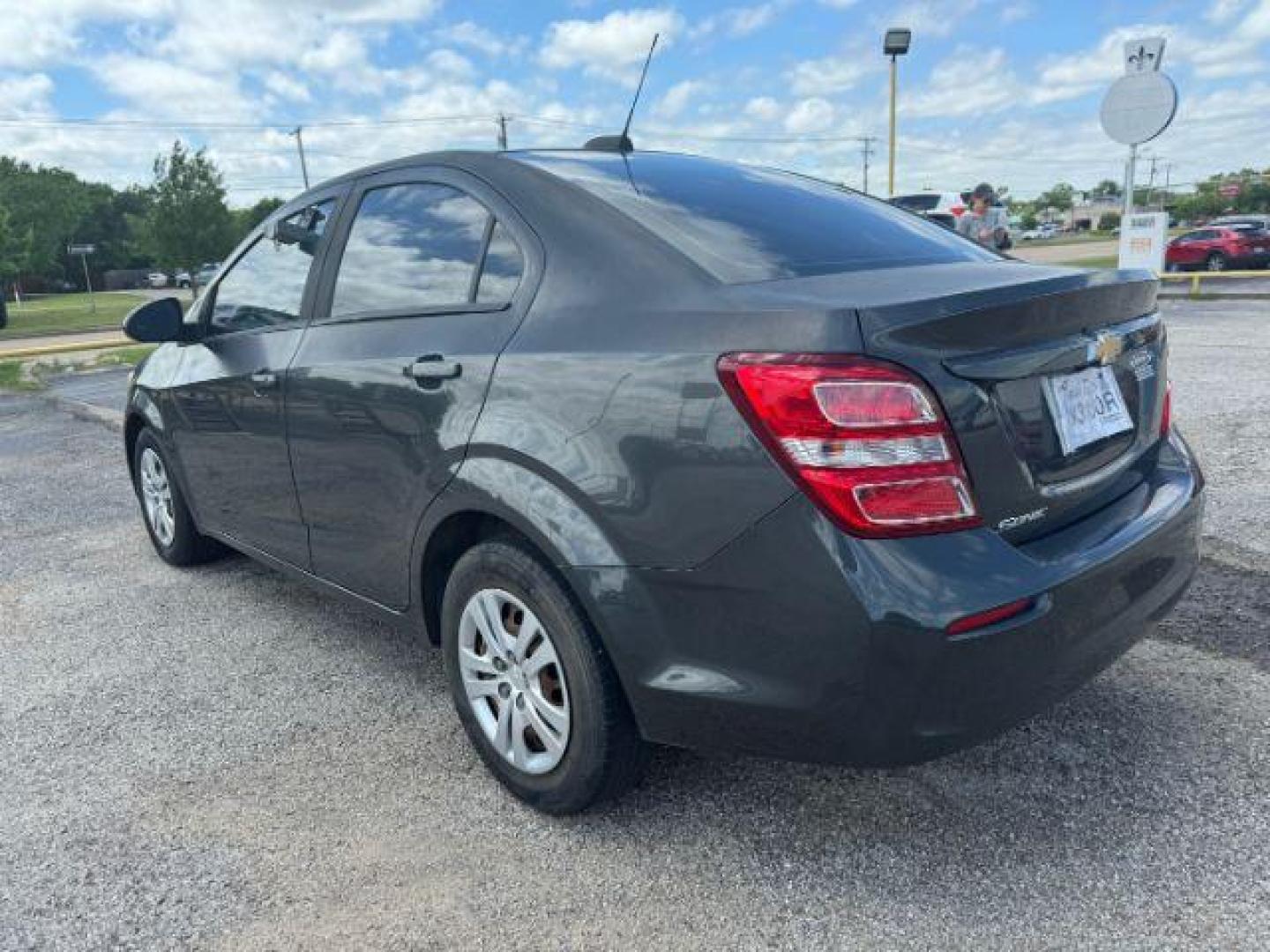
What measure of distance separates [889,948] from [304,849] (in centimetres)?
138

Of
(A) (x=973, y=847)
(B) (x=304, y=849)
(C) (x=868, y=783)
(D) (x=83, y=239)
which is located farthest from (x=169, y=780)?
(D) (x=83, y=239)

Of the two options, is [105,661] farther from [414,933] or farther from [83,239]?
[83,239]

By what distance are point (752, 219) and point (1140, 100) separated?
11054mm

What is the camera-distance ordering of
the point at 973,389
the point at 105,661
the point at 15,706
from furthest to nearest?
the point at 105,661, the point at 15,706, the point at 973,389

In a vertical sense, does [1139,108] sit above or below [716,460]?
above

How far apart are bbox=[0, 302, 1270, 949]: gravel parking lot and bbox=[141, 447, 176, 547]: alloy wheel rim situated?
1019mm

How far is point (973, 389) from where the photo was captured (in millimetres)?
1883

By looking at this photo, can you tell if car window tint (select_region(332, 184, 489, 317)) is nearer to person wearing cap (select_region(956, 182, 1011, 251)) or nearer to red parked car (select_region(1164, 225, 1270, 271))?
person wearing cap (select_region(956, 182, 1011, 251))

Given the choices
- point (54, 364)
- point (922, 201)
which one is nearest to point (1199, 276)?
point (922, 201)

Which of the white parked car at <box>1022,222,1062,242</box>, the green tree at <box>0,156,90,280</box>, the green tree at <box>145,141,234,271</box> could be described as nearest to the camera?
the green tree at <box>145,141,234,271</box>

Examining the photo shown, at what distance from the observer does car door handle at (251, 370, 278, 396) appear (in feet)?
10.5

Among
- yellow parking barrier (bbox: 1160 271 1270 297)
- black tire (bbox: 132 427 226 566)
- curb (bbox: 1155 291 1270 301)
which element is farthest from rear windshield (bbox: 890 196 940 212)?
black tire (bbox: 132 427 226 566)

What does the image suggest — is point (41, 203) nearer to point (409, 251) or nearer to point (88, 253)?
point (88, 253)

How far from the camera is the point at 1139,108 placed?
11391mm
